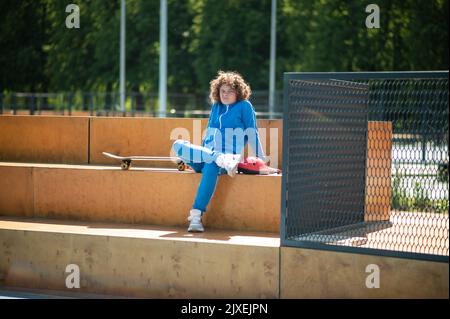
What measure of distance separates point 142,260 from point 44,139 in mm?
3098

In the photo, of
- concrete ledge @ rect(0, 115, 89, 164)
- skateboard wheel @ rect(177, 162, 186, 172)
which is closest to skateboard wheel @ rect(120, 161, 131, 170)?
skateboard wheel @ rect(177, 162, 186, 172)

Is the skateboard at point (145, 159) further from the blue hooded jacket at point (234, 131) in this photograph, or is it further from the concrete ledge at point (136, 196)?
the blue hooded jacket at point (234, 131)

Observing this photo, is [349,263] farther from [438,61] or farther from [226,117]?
[438,61]

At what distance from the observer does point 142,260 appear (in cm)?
741

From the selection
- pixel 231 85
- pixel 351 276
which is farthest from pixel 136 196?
pixel 351 276

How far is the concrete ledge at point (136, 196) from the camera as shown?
8.10m

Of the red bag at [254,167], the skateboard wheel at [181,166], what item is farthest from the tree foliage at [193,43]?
the red bag at [254,167]

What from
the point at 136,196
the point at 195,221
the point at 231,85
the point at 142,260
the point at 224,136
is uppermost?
the point at 231,85

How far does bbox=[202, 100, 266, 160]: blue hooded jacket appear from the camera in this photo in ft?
27.1

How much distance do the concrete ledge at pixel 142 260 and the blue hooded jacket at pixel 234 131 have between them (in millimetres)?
818

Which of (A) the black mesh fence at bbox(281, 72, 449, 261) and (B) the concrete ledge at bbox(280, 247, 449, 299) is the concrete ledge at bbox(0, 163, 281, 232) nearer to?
(A) the black mesh fence at bbox(281, 72, 449, 261)

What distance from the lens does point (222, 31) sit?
120 feet

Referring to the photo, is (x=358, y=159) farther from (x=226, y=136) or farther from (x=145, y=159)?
(x=145, y=159)
